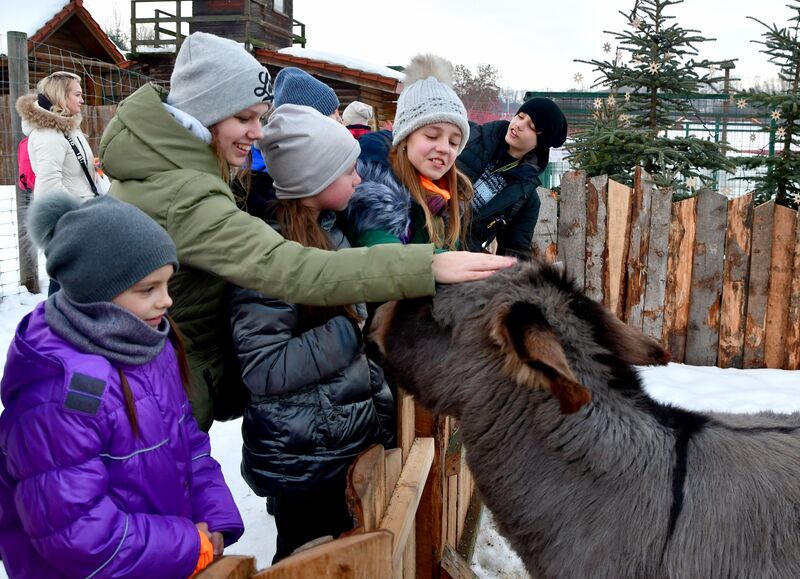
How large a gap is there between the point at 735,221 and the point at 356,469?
6.00 m

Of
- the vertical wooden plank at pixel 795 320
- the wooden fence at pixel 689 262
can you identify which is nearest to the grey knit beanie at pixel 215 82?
the wooden fence at pixel 689 262

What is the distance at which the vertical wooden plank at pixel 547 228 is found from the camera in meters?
7.01

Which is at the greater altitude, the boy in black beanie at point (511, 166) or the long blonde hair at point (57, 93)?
the long blonde hair at point (57, 93)

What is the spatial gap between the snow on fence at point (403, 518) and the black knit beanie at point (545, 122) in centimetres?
221

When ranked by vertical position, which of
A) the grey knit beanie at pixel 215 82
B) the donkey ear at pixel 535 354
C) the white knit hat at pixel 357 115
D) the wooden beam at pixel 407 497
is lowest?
the wooden beam at pixel 407 497

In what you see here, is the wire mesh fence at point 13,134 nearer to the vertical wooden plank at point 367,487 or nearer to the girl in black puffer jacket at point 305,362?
the girl in black puffer jacket at point 305,362

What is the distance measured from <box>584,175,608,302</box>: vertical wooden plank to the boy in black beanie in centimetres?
218

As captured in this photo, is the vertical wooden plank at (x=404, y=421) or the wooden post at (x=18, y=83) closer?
the vertical wooden plank at (x=404, y=421)

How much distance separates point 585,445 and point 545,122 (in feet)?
10.6

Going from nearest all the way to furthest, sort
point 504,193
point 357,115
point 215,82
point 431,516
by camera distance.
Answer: point 215,82 → point 431,516 → point 504,193 → point 357,115

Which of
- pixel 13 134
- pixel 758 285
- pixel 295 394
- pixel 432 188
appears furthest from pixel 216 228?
pixel 13 134

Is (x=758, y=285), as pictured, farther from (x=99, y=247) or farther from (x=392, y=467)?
(x=99, y=247)

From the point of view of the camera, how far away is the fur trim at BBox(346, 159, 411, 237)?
8.38ft

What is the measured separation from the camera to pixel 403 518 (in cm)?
239
